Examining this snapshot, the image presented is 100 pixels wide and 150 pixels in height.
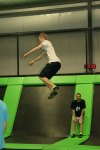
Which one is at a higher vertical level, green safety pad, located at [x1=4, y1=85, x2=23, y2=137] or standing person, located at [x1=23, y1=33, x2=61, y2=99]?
standing person, located at [x1=23, y1=33, x2=61, y2=99]

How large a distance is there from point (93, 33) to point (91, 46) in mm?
526

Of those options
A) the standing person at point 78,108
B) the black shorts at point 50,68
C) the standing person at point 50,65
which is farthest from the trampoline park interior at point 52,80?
the black shorts at point 50,68

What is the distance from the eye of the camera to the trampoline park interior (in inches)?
266

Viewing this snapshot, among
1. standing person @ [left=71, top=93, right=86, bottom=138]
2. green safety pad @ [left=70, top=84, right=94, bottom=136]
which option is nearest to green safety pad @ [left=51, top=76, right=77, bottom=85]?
green safety pad @ [left=70, top=84, right=94, bottom=136]

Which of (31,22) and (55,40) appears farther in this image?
(31,22)

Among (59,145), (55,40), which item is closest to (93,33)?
(55,40)

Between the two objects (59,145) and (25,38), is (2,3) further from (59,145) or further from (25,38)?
(59,145)

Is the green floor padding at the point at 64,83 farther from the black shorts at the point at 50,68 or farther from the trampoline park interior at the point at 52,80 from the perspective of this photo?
the black shorts at the point at 50,68

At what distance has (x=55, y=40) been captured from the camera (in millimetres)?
10297

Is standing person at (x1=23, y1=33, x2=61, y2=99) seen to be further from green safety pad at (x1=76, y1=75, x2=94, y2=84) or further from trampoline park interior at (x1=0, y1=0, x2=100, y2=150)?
green safety pad at (x1=76, y1=75, x2=94, y2=84)

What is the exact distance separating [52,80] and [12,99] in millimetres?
1369

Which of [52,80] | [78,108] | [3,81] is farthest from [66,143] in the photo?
[3,81]

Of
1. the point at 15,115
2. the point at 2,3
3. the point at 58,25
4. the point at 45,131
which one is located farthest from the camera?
the point at 58,25

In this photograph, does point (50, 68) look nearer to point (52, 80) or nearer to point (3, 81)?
point (52, 80)
